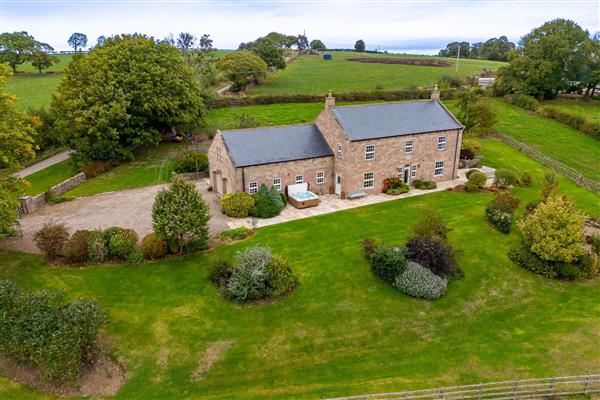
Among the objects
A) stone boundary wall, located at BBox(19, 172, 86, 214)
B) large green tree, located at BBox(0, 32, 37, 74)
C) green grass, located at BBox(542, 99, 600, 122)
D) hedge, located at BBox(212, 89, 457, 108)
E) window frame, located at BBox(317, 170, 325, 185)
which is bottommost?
stone boundary wall, located at BBox(19, 172, 86, 214)

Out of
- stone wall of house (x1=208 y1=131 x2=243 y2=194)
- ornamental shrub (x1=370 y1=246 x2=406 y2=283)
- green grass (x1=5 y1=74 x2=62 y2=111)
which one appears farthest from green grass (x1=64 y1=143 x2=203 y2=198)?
green grass (x1=5 y1=74 x2=62 y2=111)

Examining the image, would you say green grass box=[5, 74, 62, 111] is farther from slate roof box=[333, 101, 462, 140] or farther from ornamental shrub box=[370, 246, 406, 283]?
ornamental shrub box=[370, 246, 406, 283]

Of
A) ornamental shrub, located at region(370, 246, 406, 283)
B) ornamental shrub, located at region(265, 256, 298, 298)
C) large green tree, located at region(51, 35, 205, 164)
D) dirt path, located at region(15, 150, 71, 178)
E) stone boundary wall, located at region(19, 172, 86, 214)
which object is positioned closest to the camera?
ornamental shrub, located at region(265, 256, 298, 298)

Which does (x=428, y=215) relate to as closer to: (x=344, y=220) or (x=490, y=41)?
(x=344, y=220)

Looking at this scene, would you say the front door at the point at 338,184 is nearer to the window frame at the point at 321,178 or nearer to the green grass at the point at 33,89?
the window frame at the point at 321,178

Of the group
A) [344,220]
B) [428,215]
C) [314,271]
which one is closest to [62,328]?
[314,271]
